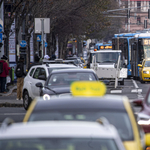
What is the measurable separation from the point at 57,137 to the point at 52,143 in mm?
118

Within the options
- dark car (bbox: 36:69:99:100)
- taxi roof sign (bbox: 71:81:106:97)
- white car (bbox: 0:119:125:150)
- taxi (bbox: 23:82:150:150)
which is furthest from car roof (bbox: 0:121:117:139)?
dark car (bbox: 36:69:99:100)

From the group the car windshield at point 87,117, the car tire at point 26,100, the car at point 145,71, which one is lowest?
the car at point 145,71

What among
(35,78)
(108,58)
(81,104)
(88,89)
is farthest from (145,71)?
(81,104)

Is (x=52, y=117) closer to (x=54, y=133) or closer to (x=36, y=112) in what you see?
(x=36, y=112)

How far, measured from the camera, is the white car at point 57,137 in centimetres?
389

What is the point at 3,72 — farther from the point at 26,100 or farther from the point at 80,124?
the point at 80,124

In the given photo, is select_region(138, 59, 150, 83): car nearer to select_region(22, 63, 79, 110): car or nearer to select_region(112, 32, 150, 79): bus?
select_region(112, 32, 150, 79): bus

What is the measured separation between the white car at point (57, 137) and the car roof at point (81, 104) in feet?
5.31

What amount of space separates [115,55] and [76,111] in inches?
936

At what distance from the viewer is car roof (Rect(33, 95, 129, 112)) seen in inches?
226

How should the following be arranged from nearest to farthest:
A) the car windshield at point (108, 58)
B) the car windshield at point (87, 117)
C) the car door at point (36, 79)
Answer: the car windshield at point (87, 117), the car door at point (36, 79), the car windshield at point (108, 58)

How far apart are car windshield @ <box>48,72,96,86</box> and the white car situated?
917cm

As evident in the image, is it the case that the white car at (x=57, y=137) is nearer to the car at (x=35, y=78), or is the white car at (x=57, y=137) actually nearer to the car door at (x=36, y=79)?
the car at (x=35, y=78)

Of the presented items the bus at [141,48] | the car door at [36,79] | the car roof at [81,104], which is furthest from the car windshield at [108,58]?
the car roof at [81,104]
